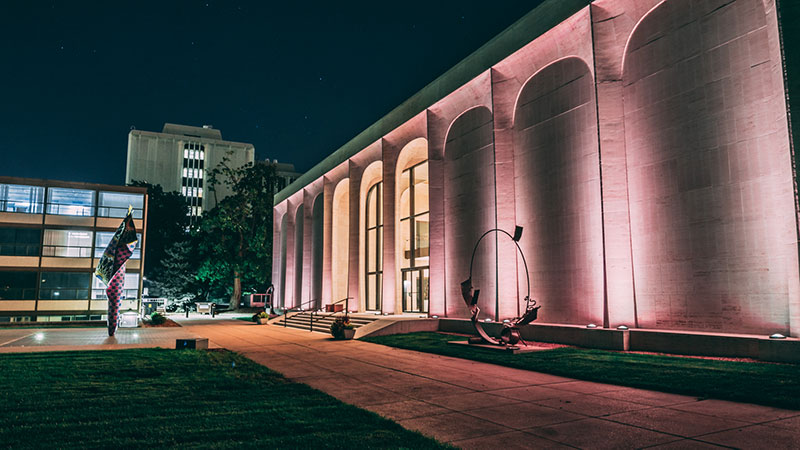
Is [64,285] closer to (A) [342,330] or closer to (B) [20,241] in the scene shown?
(B) [20,241]

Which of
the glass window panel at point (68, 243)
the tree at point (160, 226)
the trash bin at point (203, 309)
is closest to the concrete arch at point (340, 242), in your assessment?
the trash bin at point (203, 309)

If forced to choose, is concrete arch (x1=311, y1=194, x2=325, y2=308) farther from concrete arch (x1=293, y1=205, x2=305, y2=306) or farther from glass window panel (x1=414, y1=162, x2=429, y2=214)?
glass window panel (x1=414, y1=162, x2=429, y2=214)

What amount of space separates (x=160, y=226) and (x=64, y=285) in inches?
1315

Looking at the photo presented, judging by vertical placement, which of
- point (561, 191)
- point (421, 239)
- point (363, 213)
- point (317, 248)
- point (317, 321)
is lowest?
point (317, 321)

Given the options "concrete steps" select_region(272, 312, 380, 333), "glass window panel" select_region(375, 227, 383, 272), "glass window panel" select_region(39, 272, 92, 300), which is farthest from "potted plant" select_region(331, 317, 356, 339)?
"glass window panel" select_region(39, 272, 92, 300)

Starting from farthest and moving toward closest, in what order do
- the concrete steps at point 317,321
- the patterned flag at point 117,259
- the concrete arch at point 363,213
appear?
1. the concrete arch at point 363,213
2. the concrete steps at point 317,321
3. the patterned flag at point 117,259

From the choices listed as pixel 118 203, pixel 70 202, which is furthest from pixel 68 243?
pixel 118 203

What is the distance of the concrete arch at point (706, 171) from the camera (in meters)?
12.7

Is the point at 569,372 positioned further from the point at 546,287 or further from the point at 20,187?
the point at 20,187

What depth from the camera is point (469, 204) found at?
2330 cm

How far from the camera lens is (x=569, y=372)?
11.7 m

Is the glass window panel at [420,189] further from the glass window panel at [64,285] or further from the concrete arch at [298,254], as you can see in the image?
the glass window panel at [64,285]

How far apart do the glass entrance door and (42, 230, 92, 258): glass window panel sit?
29.8m

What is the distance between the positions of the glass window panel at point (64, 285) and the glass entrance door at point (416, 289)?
29.5 m
